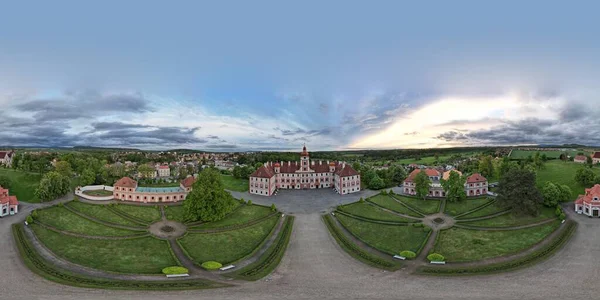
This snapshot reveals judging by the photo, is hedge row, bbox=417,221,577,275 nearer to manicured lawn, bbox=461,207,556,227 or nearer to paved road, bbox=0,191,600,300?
paved road, bbox=0,191,600,300

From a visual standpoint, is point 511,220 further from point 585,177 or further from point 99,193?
point 99,193

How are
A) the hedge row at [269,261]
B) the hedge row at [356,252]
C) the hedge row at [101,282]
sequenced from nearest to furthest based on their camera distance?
Answer: the hedge row at [101,282]
the hedge row at [269,261]
the hedge row at [356,252]

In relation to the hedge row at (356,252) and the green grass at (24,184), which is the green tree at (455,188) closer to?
the hedge row at (356,252)

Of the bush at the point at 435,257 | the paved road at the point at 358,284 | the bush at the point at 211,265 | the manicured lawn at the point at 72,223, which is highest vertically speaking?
the manicured lawn at the point at 72,223

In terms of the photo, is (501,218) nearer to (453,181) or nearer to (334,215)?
(453,181)

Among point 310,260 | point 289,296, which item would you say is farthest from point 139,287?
point 310,260

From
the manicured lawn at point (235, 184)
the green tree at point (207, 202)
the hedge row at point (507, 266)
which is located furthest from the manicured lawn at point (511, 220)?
the manicured lawn at point (235, 184)
